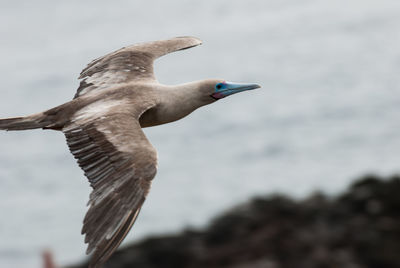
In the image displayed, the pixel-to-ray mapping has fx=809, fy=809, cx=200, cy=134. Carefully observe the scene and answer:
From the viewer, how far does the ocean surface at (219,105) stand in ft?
91.5

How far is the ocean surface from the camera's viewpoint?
27.9m

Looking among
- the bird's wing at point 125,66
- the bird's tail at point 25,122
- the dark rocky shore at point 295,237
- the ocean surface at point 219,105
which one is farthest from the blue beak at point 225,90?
the ocean surface at point 219,105

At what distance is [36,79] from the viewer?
39.7 meters

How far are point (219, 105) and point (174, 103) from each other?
27.1m

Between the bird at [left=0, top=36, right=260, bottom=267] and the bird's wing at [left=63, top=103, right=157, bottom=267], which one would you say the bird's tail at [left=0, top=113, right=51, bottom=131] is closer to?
the bird at [left=0, top=36, right=260, bottom=267]

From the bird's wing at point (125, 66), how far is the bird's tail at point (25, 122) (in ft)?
2.67

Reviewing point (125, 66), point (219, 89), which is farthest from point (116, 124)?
point (125, 66)

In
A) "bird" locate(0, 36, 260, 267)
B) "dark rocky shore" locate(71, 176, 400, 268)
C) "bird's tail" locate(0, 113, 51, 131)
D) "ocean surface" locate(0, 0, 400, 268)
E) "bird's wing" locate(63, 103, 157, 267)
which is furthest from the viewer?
"ocean surface" locate(0, 0, 400, 268)

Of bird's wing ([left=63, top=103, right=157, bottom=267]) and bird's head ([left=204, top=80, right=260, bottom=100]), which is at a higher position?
bird's head ([left=204, top=80, right=260, bottom=100])

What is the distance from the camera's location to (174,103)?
8836mm

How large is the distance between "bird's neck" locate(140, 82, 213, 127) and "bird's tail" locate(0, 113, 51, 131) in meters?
1.05

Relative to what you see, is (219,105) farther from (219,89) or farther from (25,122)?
(25,122)

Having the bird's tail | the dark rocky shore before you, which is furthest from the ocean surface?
the bird's tail

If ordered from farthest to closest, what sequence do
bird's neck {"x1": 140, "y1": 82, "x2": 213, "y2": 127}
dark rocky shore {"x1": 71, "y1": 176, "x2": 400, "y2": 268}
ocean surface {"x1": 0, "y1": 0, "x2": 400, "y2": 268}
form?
ocean surface {"x1": 0, "y1": 0, "x2": 400, "y2": 268} < dark rocky shore {"x1": 71, "y1": 176, "x2": 400, "y2": 268} < bird's neck {"x1": 140, "y1": 82, "x2": 213, "y2": 127}
